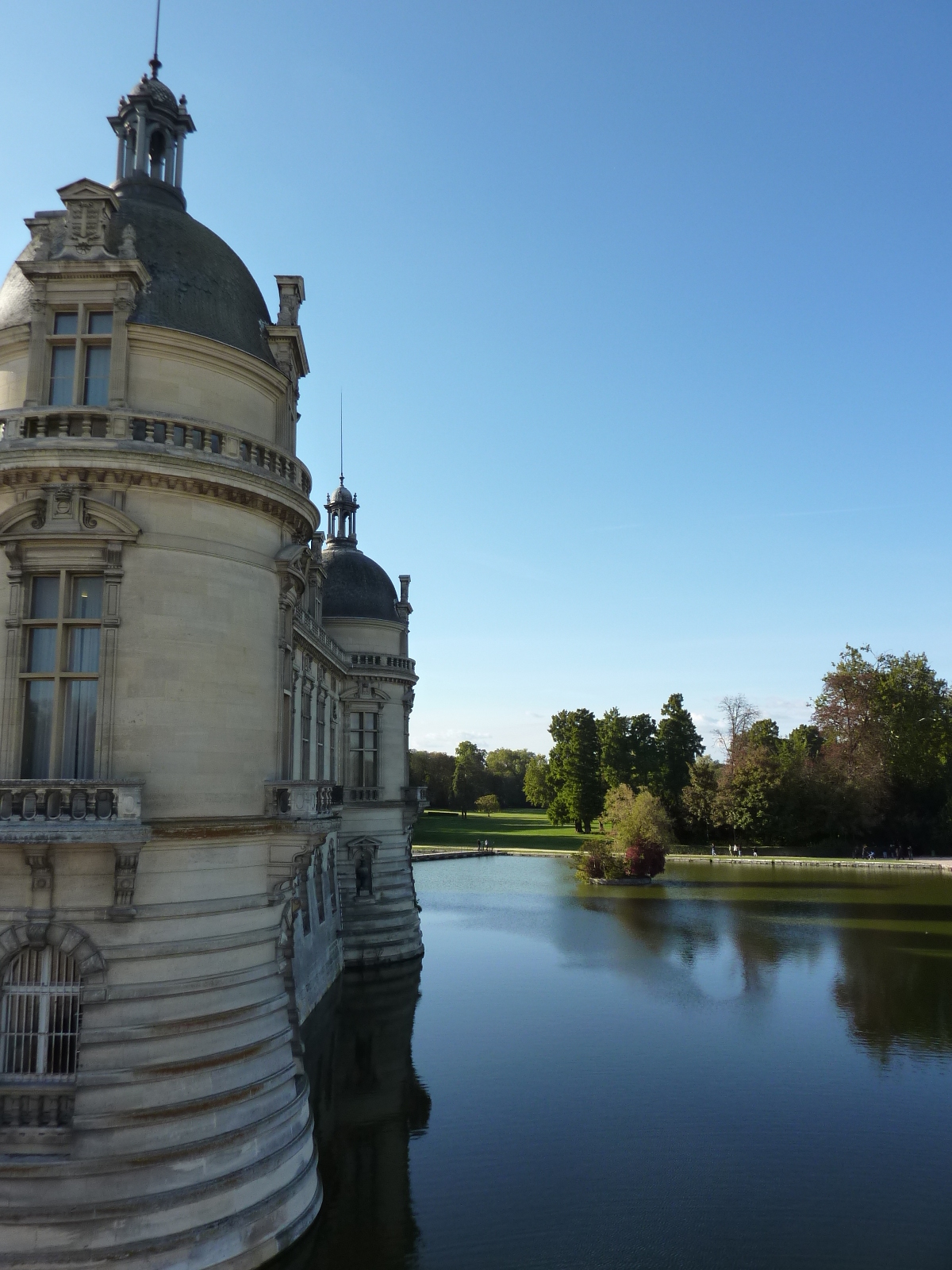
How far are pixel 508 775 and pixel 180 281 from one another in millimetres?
146897

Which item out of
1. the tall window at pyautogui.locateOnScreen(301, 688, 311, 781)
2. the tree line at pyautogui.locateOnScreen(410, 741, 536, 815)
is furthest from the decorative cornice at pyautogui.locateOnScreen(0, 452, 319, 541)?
the tree line at pyautogui.locateOnScreen(410, 741, 536, 815)

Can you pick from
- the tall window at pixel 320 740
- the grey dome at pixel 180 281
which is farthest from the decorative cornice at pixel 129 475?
the tall window at pixel 320 740

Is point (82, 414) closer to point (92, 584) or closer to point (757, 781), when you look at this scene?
point (92, 584)

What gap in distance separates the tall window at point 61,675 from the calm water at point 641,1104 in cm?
827

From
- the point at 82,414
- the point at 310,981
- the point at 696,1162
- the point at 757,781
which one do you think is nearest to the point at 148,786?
the point at 82,414

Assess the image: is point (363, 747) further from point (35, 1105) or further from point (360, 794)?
point (35, 1105)

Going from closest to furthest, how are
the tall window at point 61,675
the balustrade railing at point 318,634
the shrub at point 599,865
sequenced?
the tall window at point 61,675
the balustrade railing at point 318,634
the shrub at point 599,865

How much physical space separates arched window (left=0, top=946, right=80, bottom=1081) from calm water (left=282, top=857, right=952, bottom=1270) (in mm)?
4648

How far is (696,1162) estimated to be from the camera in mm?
17391

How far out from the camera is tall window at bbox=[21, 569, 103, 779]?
542 inches

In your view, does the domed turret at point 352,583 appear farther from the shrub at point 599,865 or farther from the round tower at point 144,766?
the shrub at point 599,865

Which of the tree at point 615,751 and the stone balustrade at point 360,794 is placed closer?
the stone balustrade at point 360,794

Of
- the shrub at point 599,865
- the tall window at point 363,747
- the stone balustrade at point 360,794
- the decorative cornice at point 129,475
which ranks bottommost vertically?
the shrub at point 599,865

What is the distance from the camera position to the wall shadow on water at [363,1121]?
14141 mm
